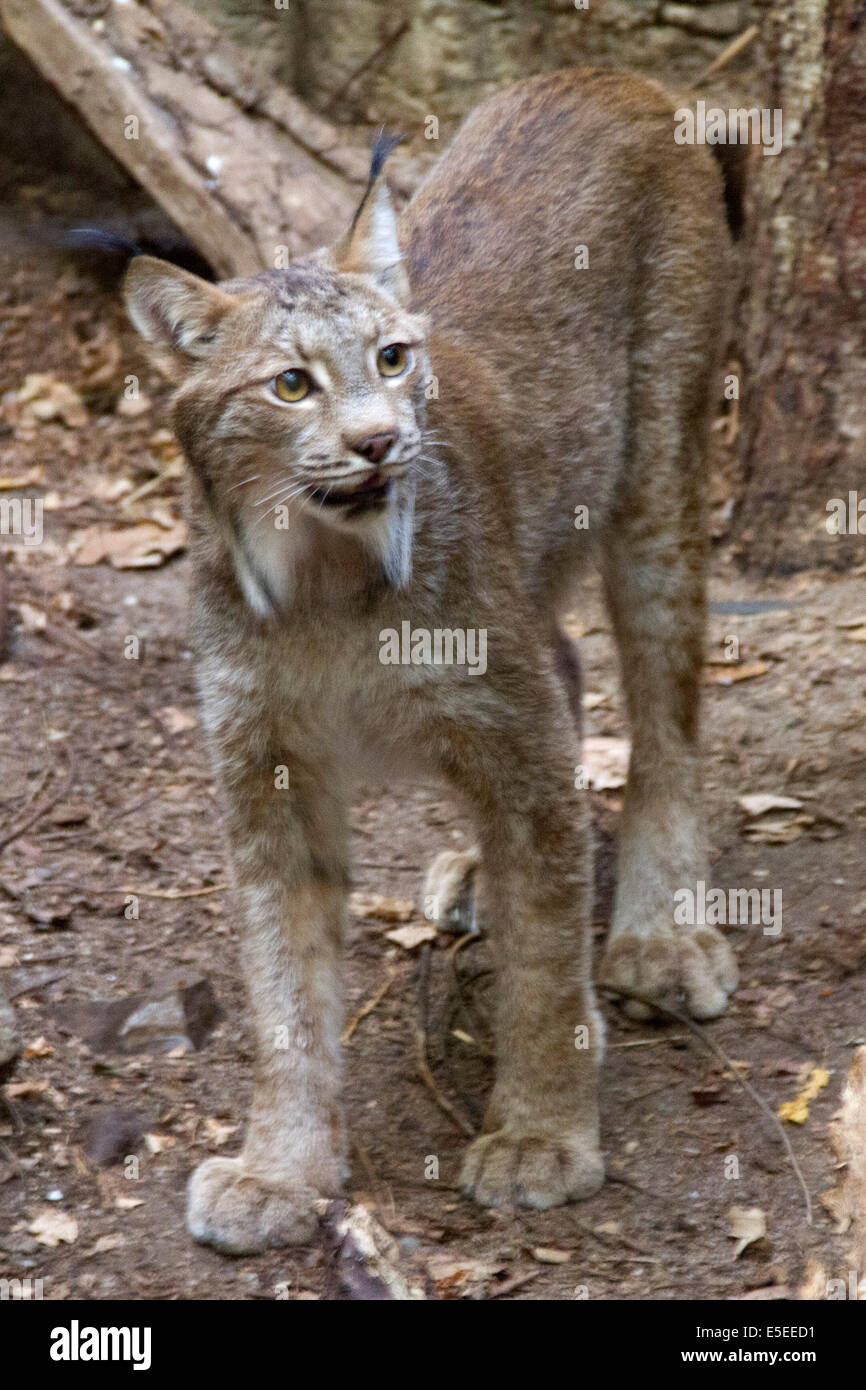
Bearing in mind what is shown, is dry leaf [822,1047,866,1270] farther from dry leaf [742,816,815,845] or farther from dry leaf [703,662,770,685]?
dry leaf [703,662,770,685]

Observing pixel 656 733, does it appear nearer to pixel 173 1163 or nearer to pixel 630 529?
pixel 630 529

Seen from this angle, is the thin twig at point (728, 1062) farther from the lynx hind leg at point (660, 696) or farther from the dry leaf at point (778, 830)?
the dry leaf at point (778, 830)

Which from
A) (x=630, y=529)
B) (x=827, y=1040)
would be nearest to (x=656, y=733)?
(x=630, y=529)

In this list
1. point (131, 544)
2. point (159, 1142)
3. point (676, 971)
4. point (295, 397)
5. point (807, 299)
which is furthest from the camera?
point (131, 544)

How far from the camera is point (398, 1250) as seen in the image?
326 centimetres

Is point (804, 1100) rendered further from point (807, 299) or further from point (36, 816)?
point (807, 299)

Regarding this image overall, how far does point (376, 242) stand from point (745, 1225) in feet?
7.05

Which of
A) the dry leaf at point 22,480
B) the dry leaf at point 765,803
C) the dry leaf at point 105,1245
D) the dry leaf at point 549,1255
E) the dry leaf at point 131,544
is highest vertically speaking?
the dry leaf at point 22,480

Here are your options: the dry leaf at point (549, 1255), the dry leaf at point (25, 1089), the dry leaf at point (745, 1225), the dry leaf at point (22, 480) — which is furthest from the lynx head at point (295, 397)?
the dry leaf at point (22, 480)

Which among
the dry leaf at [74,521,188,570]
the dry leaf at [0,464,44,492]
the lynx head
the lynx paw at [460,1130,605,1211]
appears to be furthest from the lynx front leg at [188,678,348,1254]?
the dry leaf at [0,464,44,492]

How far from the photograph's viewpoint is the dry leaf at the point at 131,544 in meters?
6.27

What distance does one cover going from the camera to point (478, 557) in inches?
139

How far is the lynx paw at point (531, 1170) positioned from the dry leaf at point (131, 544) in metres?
3.25

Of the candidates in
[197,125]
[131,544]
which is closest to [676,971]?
[131,544]
